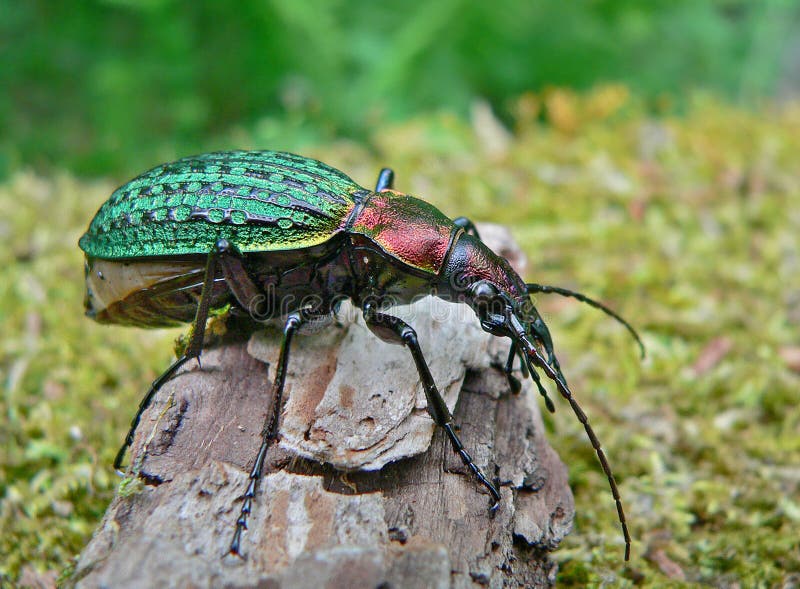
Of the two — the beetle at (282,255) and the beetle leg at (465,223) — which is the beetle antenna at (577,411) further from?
the beetle leg at (465,223)

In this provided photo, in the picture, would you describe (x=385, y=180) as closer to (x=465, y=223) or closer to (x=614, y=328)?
(x=465, y=223)

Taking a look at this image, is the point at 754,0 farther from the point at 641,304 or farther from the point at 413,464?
the point at 413,464

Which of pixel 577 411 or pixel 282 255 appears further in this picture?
pixel 282 255

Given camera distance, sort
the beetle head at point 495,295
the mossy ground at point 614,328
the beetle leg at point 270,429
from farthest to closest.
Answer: the mossy ground at point 614,328
the beetle head at point 495,295
the beetle leg at point 270,429

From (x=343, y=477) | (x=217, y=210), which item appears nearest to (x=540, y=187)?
(x=217, y=210)

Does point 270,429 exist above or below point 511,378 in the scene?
below

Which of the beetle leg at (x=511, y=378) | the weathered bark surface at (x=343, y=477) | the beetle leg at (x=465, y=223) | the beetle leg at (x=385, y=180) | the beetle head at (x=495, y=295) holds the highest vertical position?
the beetle leg at (x=385, y=180)

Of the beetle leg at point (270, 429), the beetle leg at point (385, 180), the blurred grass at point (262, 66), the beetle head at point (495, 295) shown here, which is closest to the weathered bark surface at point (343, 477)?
the beetle leg at point (270, 429)
